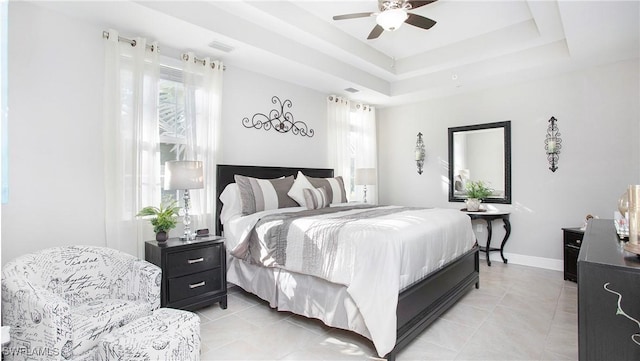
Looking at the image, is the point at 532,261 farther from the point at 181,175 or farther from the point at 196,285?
the point at 181,175

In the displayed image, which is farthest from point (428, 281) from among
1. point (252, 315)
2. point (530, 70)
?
point (530, 70)

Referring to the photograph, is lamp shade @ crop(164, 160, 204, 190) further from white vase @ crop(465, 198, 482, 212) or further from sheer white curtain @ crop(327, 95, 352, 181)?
A: white vase @ crop(465, 198, 482, 212)

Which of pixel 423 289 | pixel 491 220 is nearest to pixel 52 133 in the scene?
pixel 423 289

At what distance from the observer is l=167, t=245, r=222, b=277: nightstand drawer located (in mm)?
2824

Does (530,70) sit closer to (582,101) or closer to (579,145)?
(582,101)

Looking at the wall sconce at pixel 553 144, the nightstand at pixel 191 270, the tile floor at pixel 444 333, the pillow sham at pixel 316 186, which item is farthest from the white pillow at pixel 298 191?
the wall sconce at pixel 553 144

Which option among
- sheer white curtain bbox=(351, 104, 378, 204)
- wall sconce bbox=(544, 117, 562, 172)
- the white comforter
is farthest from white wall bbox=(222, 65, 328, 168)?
wall sconce bbox=(544, 117, 562, 172)

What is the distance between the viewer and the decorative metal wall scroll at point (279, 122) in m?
4.27

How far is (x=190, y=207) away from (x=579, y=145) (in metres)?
4.79

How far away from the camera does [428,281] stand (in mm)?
2678

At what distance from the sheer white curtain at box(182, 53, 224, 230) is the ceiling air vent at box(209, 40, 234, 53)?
0.79ft

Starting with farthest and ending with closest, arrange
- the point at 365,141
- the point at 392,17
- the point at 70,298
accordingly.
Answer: the point at 365,141 < the point at 392,17 < the point at 70,298

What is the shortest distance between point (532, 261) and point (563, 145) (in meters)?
1.62

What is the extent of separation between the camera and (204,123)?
364 cm
